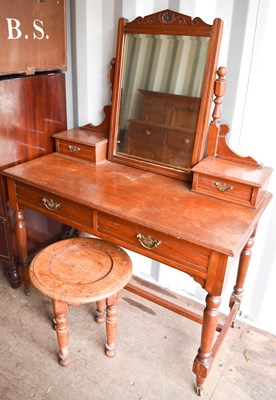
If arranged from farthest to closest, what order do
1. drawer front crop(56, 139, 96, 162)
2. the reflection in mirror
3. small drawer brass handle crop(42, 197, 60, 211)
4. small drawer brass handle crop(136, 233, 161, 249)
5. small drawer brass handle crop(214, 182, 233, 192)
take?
drawer front crop(56, 139, 96, 162)
small drawer brass handle crop(42, 197, 60, 211)
the reflection in mirror
small drawer brass handle crop(214, 182, 233, 192)
small drawer brass handle crop(136, 233, 161, 249)

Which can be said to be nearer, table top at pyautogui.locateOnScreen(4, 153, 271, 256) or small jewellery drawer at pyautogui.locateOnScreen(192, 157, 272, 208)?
table top at pyautogui.locateOnScreen(4, 153, 271, 256)

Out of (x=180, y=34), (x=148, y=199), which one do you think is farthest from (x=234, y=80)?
(x=148, y=199)

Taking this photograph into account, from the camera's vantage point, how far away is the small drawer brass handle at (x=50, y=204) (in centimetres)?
192

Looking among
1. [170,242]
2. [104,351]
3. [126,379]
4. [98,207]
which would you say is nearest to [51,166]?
[98,207]

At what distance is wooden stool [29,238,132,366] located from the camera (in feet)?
5.27

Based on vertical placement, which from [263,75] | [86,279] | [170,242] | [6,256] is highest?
[263,75]

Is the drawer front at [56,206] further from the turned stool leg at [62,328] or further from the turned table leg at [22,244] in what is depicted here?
the turned stool leg at [62,328]

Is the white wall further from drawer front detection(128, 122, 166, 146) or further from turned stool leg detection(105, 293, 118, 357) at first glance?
turned stool leg detection(105, 293, 118, 357)

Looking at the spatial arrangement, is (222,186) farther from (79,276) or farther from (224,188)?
(79,276)

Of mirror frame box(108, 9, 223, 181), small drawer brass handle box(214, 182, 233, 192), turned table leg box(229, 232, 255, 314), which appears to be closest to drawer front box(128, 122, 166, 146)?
mirror frame box(108, 9, 223, 181)

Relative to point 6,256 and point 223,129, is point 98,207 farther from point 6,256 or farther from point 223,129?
point 6,256

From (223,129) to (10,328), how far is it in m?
1.66

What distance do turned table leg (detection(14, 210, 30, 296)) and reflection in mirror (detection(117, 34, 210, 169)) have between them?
75 centimetres

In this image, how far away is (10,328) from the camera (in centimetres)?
216
